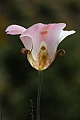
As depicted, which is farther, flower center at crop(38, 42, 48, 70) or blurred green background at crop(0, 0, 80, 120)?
blurred green background at crop(0, 0, 80, 120)

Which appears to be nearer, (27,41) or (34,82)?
(27,41)

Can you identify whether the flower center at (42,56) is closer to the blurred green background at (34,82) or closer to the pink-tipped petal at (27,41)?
the pink-tipped petal at (27,41)

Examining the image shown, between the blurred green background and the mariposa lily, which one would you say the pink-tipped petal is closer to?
the mariposa lily

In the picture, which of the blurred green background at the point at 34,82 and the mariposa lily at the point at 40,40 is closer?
the mariposa lily at the point at 40,40

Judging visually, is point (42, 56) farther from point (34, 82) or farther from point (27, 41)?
point (34, 82)

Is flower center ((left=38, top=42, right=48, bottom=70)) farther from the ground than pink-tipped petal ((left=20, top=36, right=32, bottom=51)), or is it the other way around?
pink-tipped petal ((left=20, top=36, right=32, bottom=51))

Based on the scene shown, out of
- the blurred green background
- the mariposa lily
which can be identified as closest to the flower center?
the mariposa lily

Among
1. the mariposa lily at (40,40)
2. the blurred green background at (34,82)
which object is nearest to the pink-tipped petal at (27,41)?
the mariposa lily at (40,40)

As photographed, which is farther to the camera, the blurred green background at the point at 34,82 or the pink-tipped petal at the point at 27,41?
the blurred green background at the point at 34,82

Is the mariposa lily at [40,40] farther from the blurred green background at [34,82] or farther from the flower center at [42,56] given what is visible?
the blurred green background at [34,82]

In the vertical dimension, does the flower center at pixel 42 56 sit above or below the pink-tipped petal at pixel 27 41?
below

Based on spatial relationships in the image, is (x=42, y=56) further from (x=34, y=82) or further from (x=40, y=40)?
(x=34, y=82)

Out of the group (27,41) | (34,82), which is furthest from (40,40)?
(34,82)

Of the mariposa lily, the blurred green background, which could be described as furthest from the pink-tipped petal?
the blurred green background
